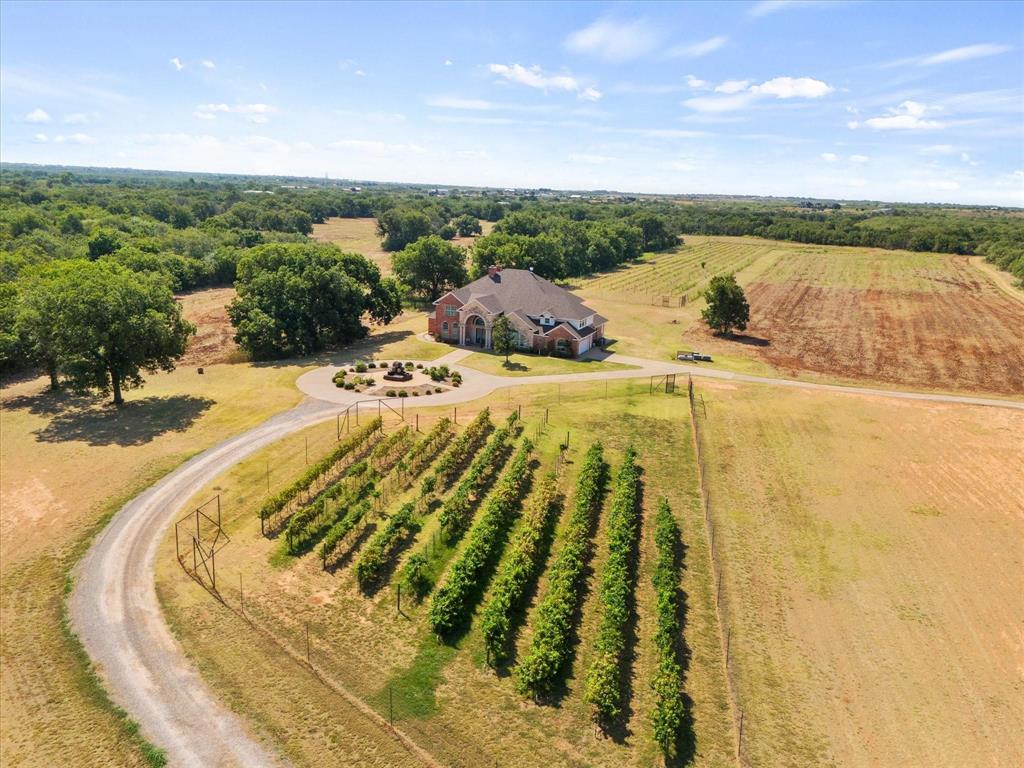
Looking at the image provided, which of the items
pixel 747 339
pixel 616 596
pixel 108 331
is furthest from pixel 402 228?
pixel 616 596

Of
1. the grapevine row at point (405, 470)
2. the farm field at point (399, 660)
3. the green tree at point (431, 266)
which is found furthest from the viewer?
the green tree at point (431, 266)

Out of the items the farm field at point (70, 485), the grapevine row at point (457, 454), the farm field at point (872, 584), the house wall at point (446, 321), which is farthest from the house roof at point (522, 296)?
the grapevine row at point (457, 454)

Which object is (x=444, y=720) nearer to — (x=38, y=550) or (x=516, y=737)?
(x=516, y=737)

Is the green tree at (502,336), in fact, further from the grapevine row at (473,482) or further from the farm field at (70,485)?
the grapevine row at (473,482)

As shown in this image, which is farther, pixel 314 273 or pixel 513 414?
pixel 314 273

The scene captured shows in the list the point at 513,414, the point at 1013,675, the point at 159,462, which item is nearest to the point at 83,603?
the point at 159,462

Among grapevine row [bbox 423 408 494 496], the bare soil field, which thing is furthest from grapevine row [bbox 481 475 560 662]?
the bare soil field
